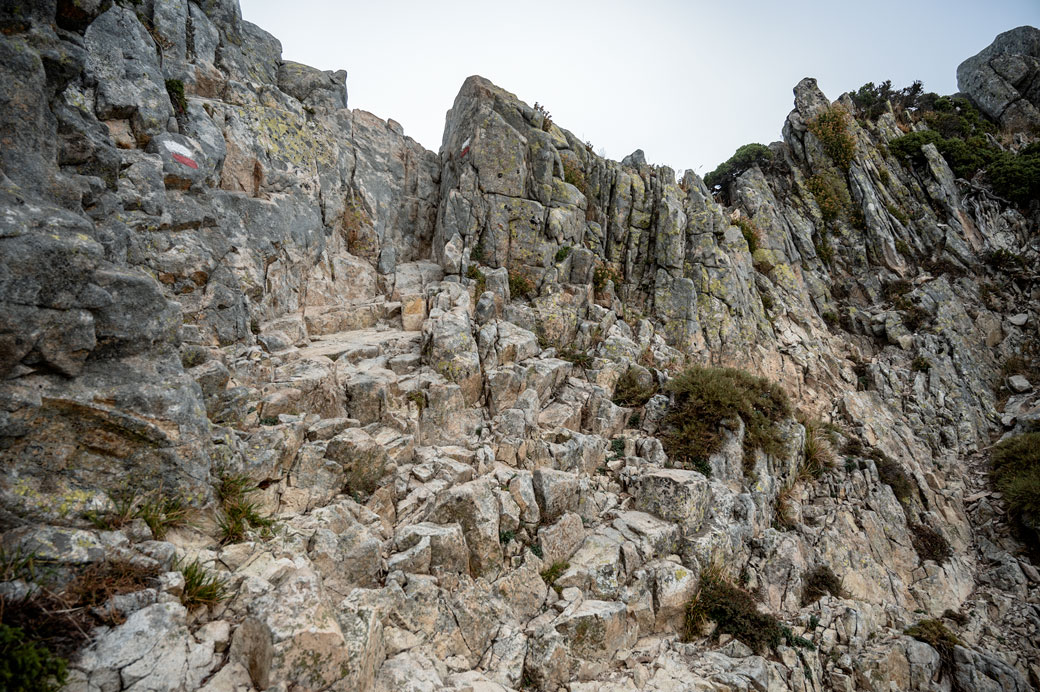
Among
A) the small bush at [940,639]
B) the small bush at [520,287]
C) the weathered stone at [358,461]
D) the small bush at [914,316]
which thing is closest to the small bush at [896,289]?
the small bush at [914,316]

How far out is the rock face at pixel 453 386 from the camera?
6.50m

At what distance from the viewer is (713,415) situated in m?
13.7

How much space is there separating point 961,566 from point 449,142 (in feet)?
83.2

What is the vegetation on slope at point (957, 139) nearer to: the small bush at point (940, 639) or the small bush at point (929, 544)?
the small bush at point (929, 544)

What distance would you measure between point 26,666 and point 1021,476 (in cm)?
2514

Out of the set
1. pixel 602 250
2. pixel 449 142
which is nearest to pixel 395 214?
pixel 449 142

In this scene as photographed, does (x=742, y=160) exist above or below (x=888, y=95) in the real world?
below

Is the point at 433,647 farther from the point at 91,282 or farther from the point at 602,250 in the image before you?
the point at 602,250

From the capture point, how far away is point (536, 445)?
12.5 meters

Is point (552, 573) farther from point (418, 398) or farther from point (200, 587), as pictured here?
point (200, 587)

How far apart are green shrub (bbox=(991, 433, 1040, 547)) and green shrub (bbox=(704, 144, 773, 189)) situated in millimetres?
19160

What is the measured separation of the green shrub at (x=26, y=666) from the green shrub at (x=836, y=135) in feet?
118

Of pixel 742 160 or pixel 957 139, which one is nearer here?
pixel 957 139

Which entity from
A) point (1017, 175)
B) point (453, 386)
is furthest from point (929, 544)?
point (1017, 175)
